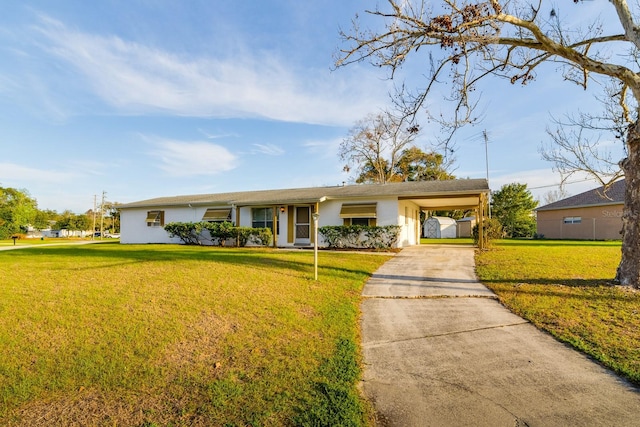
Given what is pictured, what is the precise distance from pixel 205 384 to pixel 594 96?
11794mm

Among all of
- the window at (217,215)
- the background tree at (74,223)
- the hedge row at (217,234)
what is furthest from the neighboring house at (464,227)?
the background tree at (74,223)

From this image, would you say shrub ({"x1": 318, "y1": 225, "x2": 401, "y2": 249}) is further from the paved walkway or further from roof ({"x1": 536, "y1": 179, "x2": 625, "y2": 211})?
roof ({"x1": 536, "y1": 179, "x2": 625, "y2": 211})

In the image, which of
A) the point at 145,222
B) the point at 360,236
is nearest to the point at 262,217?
the point at 360,236

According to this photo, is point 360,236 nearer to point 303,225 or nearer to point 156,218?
point 303,225

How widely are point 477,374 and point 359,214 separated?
1218cm

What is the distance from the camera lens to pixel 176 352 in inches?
144

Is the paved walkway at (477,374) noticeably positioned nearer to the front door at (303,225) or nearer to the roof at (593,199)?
the front door at (303,225)

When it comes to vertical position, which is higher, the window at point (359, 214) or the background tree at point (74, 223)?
the background tree at point (74, 223)

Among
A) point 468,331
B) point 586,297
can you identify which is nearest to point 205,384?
point 468,331

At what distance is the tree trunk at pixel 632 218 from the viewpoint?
6.31 m

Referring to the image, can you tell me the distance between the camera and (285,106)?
45.7ft

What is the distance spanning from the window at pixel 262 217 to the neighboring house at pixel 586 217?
2162cm

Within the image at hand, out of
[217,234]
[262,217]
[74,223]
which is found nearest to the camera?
[217,234]

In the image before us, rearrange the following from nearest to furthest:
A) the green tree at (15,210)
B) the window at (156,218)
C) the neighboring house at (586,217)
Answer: the window at (156,218) → the neighboring house at (586,217) → the green tree at (15,210)
